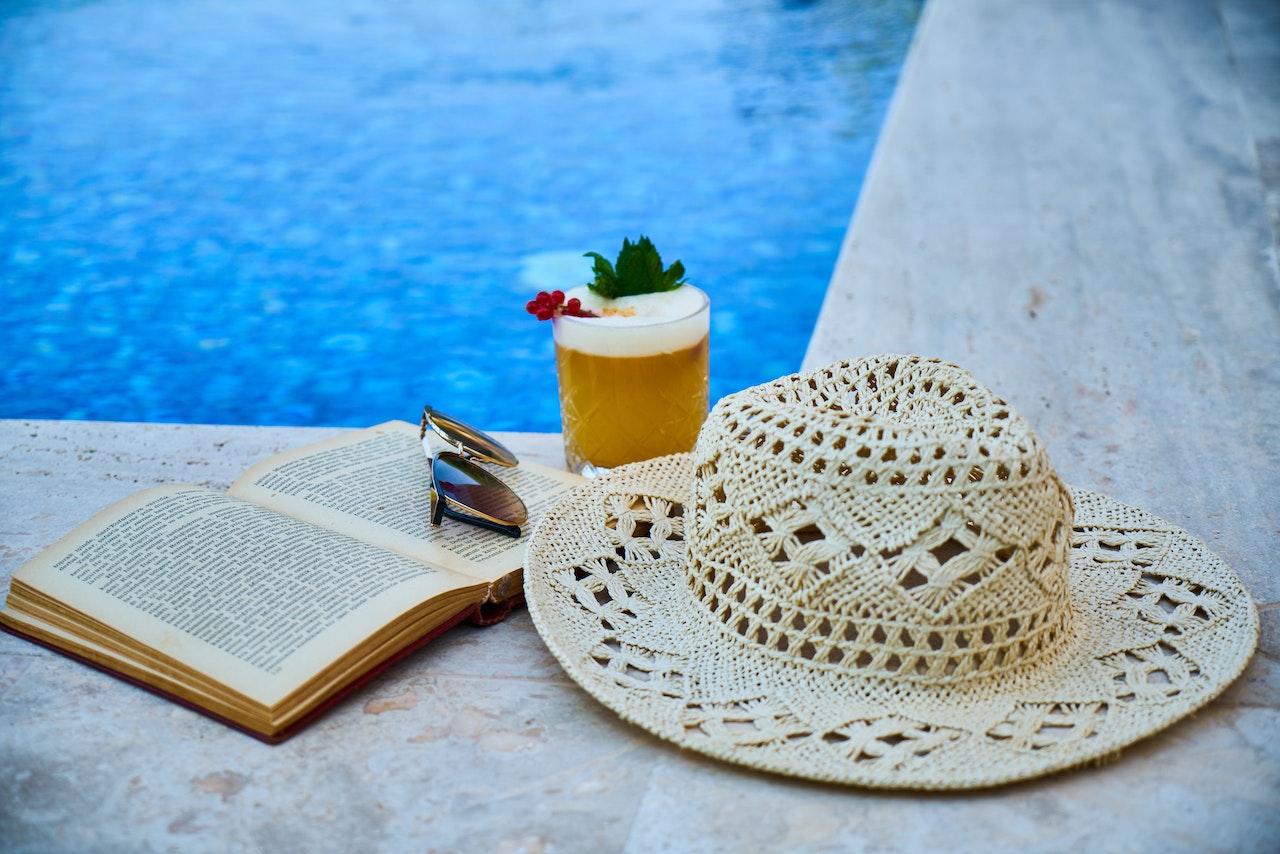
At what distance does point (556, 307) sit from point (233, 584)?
533 millimetres

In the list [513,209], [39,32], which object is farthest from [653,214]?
[39,32]

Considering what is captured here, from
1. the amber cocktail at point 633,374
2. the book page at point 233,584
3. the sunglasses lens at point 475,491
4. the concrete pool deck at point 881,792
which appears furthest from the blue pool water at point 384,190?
the book page at point 233,584

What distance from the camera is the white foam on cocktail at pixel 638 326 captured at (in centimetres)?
135

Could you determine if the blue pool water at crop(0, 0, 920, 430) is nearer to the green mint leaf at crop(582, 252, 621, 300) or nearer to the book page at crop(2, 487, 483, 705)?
the green mint leaf at crop(582, 252, 621, 300)

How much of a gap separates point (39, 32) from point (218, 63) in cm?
131

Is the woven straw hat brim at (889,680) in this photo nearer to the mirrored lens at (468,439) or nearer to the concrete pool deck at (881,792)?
the concrete pool deck at (881,792)

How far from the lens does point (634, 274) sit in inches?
54.7

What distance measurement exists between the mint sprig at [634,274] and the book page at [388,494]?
0.25m

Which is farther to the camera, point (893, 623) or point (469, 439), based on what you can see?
point (469, 439)

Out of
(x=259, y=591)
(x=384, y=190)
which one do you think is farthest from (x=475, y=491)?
(x=384, y=190)

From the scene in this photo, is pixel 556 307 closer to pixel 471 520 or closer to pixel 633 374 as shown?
pixel 633 374

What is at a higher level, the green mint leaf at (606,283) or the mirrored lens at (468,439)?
the green mint leaf at (606,283)

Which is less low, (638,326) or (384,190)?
(638,326)

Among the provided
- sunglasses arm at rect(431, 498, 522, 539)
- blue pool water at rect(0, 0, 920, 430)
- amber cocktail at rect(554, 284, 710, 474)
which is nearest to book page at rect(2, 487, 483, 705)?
sunglasses arm at rect(431, 498, 522, 539)
